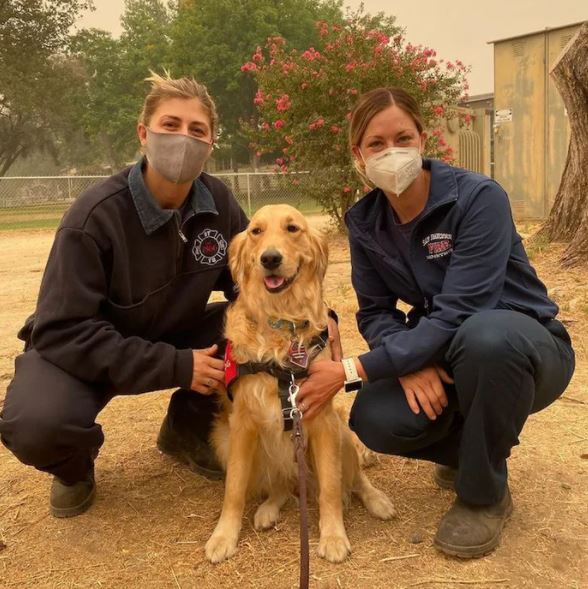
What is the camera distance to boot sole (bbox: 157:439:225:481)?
2.91 meters

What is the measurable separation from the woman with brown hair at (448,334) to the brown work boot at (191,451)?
0.83m

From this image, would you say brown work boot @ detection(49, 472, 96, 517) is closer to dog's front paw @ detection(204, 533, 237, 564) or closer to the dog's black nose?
dog's front paw @ detection(204, 533, 237, 564)

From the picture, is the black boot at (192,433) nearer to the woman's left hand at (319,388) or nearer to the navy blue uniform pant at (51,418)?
the navy blue uniform pant at (51,418)

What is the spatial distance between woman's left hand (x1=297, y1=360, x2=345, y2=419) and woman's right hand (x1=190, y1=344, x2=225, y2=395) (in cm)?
37

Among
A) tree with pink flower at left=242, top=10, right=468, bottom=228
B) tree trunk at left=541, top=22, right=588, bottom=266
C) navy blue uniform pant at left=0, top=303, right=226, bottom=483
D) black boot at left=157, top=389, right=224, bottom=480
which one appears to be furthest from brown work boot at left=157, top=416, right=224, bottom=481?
tree with pink flower at left=242, top=10, right=468, bottom=228

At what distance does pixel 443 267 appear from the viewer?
2410 mm

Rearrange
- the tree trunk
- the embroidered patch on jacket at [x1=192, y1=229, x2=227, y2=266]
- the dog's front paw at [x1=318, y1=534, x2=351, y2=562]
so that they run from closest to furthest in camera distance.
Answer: the dog's front paw at [x1=318, y1=534, x2=351, y2=562] → the embroidered patch on jacket at [x1=192, y1=229, x2=227, y2=266] → the tree trunk

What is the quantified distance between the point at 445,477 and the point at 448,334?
2.79 ft

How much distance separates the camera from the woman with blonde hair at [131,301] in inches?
93.0

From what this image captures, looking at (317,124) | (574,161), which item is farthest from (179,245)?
(317,124)

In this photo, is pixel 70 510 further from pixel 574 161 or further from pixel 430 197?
pixel 574 161

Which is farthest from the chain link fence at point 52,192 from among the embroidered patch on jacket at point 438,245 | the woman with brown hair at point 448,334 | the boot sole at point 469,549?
the boot sole at point 469,549

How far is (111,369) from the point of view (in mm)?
2379

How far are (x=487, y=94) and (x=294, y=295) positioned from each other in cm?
3240
